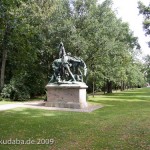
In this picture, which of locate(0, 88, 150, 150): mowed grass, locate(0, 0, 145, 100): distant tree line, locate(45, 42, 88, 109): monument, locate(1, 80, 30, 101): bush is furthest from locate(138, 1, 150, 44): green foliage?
locate(0, 88, 150, 150): mowed grass

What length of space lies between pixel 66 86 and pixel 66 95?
1.99ft

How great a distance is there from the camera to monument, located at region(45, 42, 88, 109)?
1688 cm

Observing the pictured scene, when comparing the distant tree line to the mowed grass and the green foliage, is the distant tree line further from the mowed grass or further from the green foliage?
the mowed grass

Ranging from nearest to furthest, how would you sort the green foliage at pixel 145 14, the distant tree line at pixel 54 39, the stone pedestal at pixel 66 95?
the stone pedestal at pixel 66 95 < the distant tree line at pixel 54 39 < the green foliage at pixel 145 14

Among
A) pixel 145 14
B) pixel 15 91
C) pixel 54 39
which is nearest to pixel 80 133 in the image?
pixel 15 91

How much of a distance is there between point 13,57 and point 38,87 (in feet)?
13.1

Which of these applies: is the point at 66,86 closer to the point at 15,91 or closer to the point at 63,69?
the point at 63,69

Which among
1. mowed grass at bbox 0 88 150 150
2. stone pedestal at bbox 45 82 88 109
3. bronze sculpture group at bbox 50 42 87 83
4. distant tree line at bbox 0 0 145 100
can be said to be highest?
distant tree line at bbox 0 0 145 100

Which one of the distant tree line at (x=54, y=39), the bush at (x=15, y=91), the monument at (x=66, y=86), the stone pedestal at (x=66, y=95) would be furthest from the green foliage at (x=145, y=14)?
the bush at (x=15, y=91)

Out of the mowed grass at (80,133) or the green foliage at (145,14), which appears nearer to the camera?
the mowed grass at (80,133)

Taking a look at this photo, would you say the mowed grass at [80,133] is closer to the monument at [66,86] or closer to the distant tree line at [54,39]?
the monument at [66,86]

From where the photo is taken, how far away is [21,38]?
9094 millimetres

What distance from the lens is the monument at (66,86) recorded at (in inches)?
664

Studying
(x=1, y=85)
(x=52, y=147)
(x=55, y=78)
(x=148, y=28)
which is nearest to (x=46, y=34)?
(x=1, y=85)
